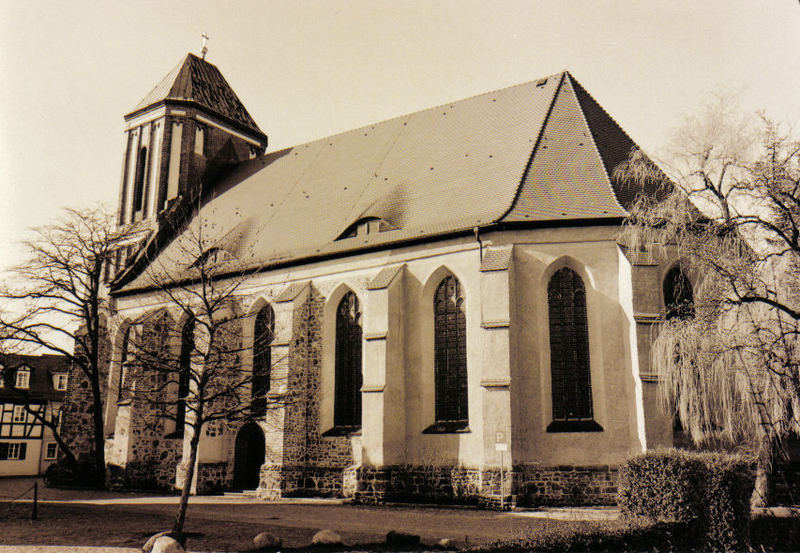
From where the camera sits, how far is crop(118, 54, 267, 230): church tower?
90.5 ft

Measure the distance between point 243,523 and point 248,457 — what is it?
7.58 metres

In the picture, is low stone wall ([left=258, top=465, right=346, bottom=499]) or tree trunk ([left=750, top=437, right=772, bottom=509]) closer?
tree trunk ([left=750, top=437, right=772, bottom=509])

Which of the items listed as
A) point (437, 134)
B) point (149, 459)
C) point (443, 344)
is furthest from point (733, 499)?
point (149, 459)

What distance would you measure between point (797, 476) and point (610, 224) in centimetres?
716

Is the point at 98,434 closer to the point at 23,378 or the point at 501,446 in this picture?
the point at 501,446

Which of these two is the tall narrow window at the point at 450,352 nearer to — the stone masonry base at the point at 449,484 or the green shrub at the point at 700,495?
the stone masonry base at the point at 449,484

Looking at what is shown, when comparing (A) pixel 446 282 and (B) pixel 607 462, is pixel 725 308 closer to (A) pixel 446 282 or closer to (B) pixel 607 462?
(B) pixel 607 462

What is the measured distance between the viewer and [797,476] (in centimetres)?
1522

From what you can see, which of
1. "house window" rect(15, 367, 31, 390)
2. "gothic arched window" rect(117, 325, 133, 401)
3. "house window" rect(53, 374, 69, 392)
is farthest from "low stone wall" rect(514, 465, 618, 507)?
"house window" rect(15, 367, 31, 390)

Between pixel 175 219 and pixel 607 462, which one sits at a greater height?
pixel 175 219

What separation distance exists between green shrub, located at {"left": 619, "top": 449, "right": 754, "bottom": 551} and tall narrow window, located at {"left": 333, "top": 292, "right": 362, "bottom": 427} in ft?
30.1

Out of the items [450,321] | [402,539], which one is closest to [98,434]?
[450,321]

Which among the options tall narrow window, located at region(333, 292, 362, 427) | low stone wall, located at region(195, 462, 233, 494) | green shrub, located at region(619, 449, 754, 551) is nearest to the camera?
green shrub, located at region(619, 449, 754, 551)

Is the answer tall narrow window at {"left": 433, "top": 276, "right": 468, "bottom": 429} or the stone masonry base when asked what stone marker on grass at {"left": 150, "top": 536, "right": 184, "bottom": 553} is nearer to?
the stone masonry base
